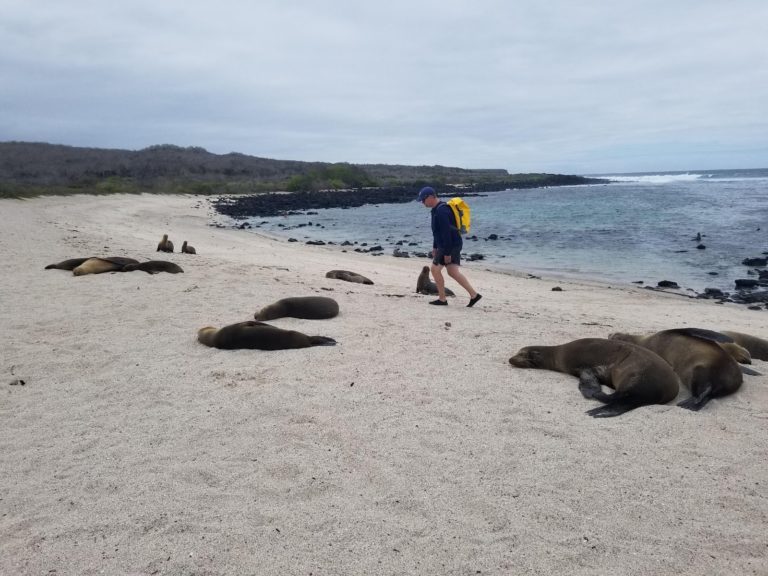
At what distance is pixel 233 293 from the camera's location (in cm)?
938

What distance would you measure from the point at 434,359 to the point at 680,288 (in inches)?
415

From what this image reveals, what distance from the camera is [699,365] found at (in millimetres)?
5234

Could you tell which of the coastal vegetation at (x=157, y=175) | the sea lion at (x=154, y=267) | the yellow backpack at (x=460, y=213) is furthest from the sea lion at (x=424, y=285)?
the coastal vegetation at (x=157, y=175)

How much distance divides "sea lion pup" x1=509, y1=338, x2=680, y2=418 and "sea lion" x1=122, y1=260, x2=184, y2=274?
7.40 meters

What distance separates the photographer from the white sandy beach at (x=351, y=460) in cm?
294

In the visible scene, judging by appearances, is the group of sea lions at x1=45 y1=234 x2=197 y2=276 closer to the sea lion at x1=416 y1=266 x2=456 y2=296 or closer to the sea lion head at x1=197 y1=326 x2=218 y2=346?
the sea lion head at x1=197 y1=326 x2=218 y2=346

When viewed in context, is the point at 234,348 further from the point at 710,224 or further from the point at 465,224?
the point at 710,224

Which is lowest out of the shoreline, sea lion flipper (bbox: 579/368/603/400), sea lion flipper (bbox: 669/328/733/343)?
Result: the shoreline

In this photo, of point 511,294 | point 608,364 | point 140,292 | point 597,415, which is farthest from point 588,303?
point 140,292

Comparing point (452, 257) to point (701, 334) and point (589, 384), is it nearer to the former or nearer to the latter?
point (701, 334)

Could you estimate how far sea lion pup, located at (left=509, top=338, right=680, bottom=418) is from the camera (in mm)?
4906

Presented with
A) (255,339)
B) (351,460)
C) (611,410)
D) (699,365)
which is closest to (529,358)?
(611,410)

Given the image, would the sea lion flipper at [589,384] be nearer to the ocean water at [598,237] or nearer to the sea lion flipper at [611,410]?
the sea lion flipper at [611,410]

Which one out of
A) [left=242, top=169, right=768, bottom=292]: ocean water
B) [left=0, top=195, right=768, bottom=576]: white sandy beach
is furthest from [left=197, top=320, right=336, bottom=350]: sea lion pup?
[left=242, top=169, right=768, bottom=292]: ocean water
